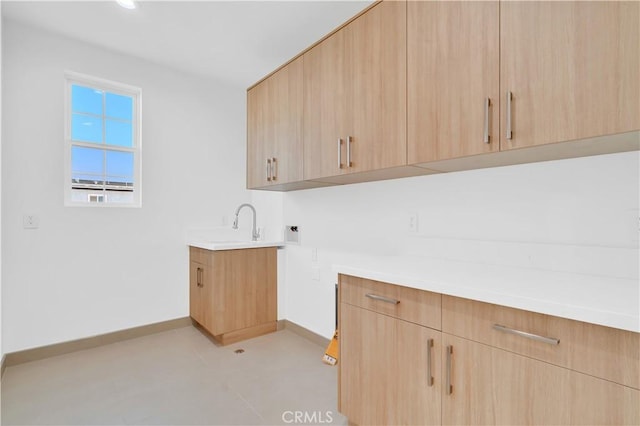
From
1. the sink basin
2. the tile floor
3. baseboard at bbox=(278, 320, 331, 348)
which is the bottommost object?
the tile floor

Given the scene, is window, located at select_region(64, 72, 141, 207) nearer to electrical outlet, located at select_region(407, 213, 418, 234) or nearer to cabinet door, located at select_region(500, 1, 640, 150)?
electrical outlet, located at select_region(407, 213, 418, 234)

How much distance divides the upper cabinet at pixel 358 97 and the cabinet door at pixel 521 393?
0.94 m

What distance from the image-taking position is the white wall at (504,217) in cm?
127

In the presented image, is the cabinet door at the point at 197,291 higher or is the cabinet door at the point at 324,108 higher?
the cabinet door at the point at 324,108

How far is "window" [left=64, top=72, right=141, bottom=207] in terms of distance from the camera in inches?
105

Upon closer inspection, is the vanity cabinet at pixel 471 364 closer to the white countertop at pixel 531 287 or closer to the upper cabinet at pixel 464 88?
the white countertop at pixel 531 287

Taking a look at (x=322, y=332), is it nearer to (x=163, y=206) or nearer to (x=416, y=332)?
(x=416, y=332)

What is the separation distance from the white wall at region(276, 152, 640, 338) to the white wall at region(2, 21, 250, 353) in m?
1.56

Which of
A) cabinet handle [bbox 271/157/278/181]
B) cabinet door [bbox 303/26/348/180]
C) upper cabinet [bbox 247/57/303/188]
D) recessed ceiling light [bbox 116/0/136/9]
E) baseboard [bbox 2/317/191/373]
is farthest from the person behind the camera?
cabinet handle [bbox 271/157/278/181]

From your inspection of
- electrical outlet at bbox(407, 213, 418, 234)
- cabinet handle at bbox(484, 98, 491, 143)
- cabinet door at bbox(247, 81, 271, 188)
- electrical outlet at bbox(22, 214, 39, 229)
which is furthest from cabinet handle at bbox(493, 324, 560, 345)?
electrical outlet at bbox(22, 214, 39, 229)

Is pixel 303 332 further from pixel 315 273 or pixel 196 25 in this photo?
pixel 196 25

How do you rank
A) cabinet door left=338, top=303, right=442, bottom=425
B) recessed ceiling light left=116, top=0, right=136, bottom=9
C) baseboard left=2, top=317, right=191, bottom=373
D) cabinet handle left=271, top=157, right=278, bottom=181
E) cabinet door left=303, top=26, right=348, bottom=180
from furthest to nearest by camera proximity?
cabinet handle left=271, top=157, right=278, bottom=181 < baseboard left=2, top=317, right=191, bottom=373 < recessed ceiling light left=116, top=0, right=136, bottom=9 < cabinet door left=303, top=26, right=348, bottom=180 < cabinet door left=338, top=303, right=442, bottom=425

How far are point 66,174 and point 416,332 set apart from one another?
9.75ft

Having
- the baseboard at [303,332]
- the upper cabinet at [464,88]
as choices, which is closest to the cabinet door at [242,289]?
the baseboard at [303,332]
